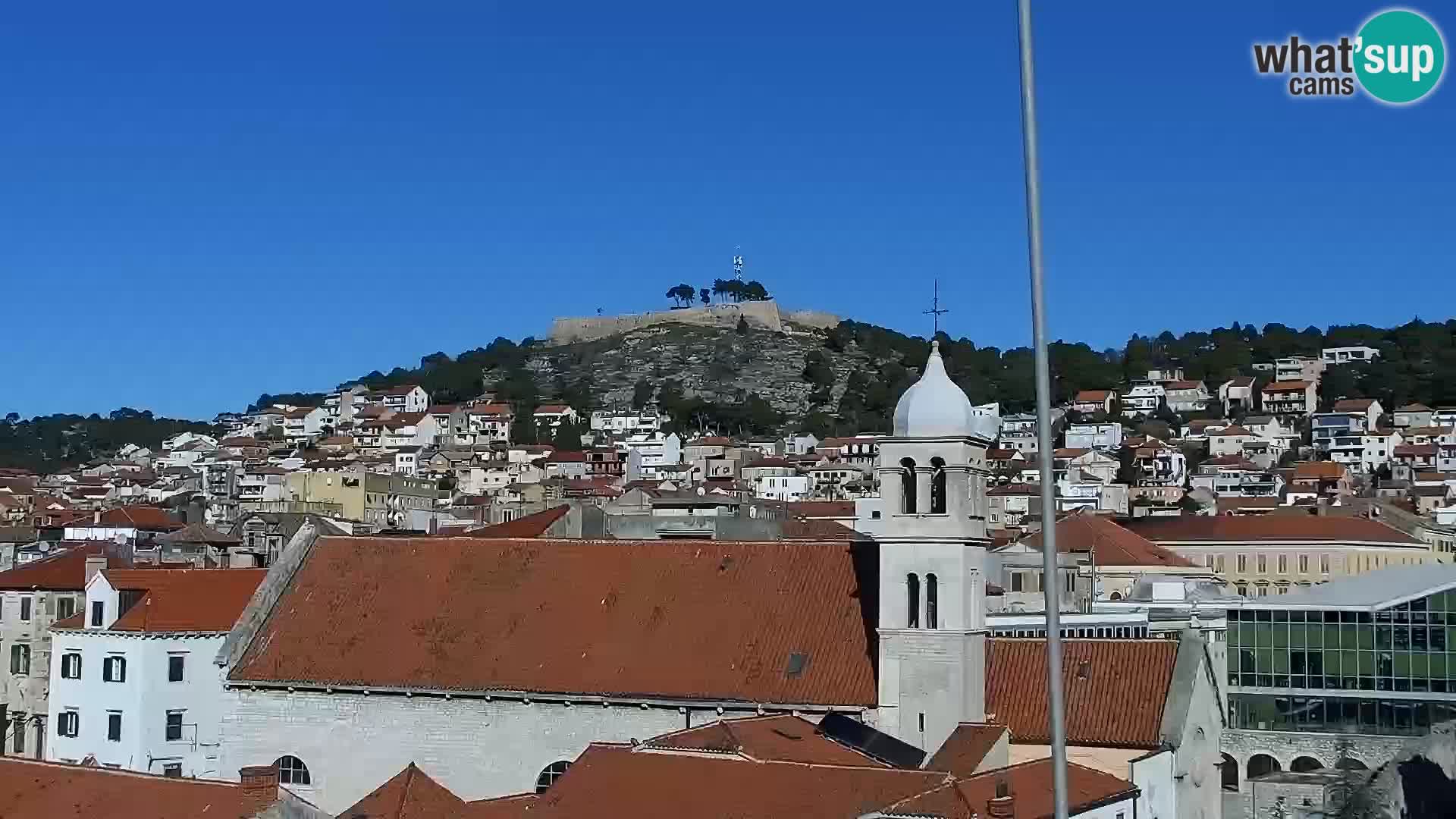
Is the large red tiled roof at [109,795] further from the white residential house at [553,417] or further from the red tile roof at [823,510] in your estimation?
the white residential house at [553,417]

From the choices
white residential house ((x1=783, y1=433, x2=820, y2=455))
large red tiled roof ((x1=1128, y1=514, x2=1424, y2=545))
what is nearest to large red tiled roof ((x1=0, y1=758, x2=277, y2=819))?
large red tiled roof ((x1=1128, y1=514, x2=1424, y2=545))

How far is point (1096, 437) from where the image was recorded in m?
175

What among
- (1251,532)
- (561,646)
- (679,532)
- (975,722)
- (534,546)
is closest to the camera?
(975,722)

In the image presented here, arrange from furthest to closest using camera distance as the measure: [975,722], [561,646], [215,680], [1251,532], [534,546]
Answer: [1251,532] < [215,680] < [534,546] < [561,646] < [975,722]

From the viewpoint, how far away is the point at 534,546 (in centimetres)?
4044

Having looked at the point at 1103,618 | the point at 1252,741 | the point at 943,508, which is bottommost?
the point at 1252,741

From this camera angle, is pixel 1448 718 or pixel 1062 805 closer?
pixel 1062 805

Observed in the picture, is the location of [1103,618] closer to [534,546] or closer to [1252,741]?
[1252,741]

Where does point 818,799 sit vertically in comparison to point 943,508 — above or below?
below

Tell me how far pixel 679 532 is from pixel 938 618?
95.4 ft

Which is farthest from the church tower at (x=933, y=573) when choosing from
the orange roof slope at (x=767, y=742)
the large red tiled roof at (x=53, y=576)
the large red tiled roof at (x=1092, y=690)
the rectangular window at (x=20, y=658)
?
the rectangular window at (x=20, y=658)

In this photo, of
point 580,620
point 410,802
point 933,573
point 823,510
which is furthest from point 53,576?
point 823,510

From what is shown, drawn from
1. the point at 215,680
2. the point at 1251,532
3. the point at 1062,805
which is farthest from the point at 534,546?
the point at 1251,532

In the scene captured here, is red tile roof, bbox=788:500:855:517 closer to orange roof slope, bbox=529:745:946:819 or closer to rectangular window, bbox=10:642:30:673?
rectangular window, bbox=10:642:30:673
